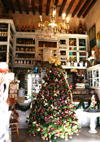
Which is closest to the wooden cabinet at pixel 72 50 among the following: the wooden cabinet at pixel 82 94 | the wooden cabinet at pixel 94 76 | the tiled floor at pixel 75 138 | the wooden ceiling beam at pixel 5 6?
the wooden cabinet at pixel 94 76

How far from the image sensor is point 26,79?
24.5ft

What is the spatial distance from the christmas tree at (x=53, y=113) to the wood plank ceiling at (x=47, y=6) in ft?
13.8

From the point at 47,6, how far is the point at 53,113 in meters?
5.46

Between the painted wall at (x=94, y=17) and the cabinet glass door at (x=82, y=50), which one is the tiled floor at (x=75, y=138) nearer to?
the painted wall at (x=94, y=17)

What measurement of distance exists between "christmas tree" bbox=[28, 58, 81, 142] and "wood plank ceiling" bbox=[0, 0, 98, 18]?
4199mm

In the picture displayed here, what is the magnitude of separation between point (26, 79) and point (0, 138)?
20.0ft

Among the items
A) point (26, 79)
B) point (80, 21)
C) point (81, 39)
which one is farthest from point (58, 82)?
point (80, 21)

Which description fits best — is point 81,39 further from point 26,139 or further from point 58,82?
point 26,139

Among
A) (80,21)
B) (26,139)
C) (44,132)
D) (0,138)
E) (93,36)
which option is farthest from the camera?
(80,21)

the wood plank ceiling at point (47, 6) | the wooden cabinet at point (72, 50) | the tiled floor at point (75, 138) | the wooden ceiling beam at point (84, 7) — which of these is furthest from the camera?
the wooden cabinet at point (72, 50)

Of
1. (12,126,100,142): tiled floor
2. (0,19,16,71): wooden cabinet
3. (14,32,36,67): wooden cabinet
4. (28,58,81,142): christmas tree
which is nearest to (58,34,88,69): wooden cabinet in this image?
(14,32,36,67): wooden cabinet

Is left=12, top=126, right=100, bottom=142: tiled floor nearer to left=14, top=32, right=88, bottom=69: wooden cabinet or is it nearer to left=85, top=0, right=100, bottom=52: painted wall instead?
left=14, top=32, right=88, bottom=69: wooden cabinet

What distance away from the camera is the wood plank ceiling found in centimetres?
676

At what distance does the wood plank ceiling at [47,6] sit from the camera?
6.76 meters
